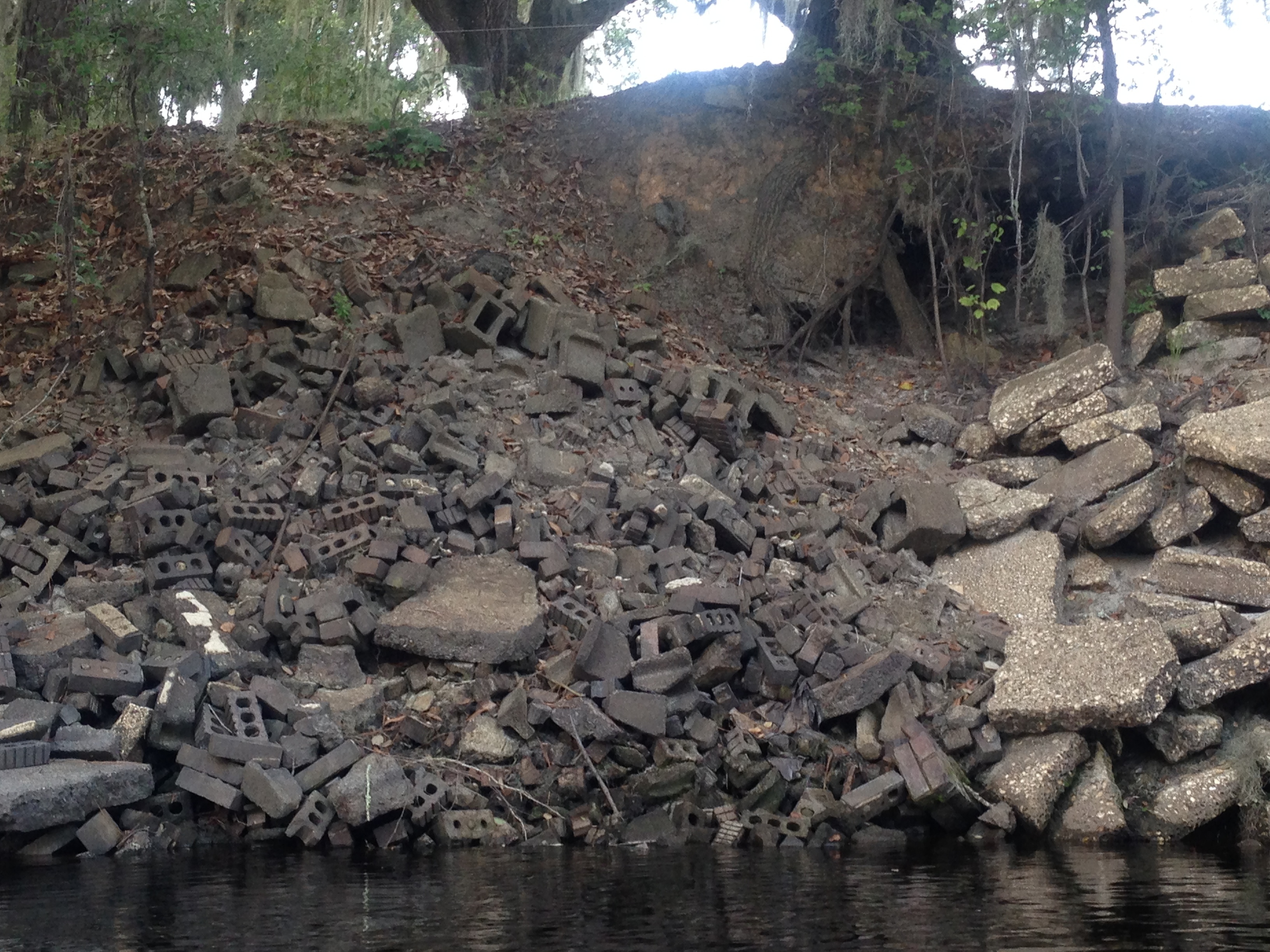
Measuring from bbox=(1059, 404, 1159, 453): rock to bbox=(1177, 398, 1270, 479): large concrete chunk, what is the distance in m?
0.66

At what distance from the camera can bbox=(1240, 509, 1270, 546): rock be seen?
34.3 ft

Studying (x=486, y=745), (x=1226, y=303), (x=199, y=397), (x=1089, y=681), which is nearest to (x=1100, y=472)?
(x=1226, y=303)

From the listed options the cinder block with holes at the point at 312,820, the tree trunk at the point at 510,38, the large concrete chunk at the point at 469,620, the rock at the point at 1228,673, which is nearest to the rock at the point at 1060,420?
the rock at the point at 1228,673

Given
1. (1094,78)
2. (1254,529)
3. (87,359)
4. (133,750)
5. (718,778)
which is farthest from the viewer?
(1094,78)

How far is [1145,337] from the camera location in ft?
45.1

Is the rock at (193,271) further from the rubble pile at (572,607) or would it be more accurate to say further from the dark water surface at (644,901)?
the dark water surface at (644,901)

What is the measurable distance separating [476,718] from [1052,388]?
7.32m

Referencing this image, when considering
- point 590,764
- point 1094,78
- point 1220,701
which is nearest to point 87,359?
point 590,764

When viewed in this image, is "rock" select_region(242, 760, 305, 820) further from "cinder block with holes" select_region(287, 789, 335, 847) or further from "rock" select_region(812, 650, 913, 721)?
"rock" select_region(812, 650, 913, 721)

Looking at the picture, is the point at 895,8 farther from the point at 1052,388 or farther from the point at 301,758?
the point at 301,758

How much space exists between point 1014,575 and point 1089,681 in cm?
227

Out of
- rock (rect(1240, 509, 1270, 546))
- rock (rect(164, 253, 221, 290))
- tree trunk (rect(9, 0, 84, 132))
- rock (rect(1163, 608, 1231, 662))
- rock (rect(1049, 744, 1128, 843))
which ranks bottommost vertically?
rock (rect(1049, 744, 1128, 843))

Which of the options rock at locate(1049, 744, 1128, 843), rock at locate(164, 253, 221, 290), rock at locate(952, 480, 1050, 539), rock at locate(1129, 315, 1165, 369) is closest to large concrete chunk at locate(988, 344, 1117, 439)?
rock at locate(952, 480, 1050, 539)

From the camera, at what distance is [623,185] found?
51.3 feet
